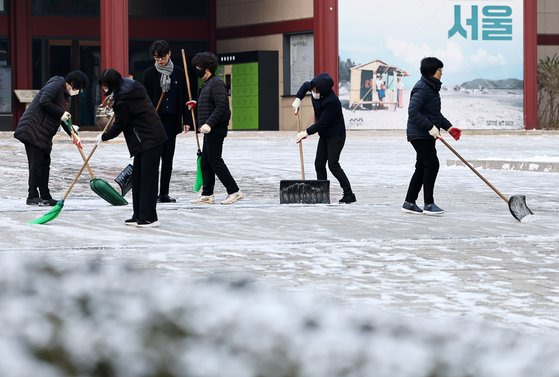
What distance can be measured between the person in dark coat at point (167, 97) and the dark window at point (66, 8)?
31.6 m

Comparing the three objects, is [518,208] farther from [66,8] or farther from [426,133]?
[66,8]

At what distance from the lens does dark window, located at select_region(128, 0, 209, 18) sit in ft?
153

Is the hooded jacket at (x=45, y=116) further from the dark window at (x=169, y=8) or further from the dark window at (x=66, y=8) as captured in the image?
the dark window at (x=169, y=8)

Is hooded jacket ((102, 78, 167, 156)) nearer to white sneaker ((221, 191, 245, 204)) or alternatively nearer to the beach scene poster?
white sneaker ((221, 191, 245, 204))

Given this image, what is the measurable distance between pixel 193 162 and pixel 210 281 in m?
21.8

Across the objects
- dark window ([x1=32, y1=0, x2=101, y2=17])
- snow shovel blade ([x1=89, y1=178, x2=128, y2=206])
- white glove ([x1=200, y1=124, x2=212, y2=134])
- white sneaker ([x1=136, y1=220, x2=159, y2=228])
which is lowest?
white sneaker ([x1=136, y1=220, x2=159, y2=228])

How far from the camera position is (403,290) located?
7410 millimetres

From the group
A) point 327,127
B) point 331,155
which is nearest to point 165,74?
point 327,127

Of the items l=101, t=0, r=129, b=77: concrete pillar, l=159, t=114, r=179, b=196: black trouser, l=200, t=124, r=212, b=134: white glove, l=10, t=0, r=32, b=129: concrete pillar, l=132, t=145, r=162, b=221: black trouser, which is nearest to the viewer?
l=132, t=145, r=162, b=221: black trouser

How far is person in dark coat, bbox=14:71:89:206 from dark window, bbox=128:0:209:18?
32872 mm

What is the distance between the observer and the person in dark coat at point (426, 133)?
1296 centimetres

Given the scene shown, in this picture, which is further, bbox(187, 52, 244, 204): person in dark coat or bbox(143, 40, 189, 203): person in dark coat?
bbox(143, 40, 189, 203): person in dark coat

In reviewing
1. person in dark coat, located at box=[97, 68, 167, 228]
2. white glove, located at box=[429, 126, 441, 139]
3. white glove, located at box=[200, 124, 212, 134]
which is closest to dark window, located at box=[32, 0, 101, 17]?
white glove, located at box=[200, 124, 212, 134]

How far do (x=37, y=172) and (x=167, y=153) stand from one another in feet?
4.65
